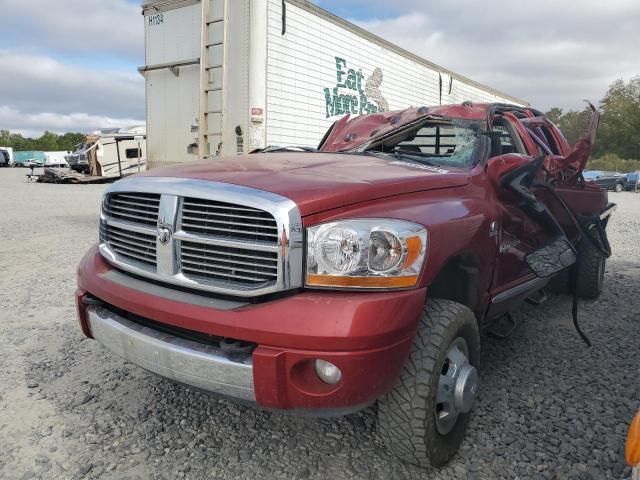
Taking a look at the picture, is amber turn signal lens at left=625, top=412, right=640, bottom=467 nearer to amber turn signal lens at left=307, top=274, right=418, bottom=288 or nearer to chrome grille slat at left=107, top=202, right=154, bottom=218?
amber turn signal lens at left=307, top=274, right=418, bottom=288

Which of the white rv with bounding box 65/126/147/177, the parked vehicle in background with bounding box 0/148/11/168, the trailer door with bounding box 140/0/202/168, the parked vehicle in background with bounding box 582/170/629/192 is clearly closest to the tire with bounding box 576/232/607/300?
the trailer door with bounding box 140/0/202/168

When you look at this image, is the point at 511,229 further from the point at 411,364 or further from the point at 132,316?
the point at 132,316

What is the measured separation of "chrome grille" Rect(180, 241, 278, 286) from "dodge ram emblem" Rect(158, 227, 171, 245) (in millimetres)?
74

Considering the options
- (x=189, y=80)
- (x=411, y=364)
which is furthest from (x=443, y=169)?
(x=189, y=80)

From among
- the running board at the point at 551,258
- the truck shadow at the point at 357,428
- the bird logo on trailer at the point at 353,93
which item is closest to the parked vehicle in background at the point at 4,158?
the bird logo on trailer at the point at 353,93

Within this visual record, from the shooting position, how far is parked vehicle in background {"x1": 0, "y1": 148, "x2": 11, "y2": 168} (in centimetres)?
5181

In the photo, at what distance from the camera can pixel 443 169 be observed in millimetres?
2750

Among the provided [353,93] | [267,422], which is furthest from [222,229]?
[353,93]

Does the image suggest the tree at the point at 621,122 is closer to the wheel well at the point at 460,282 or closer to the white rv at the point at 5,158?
the wheel well at the point at 460,282

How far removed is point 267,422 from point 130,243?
3.80 ft

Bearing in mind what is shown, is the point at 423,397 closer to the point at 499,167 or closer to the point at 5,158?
the point at 499,167

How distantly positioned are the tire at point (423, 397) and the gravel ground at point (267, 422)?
18 centimetres

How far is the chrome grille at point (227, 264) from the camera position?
196 cm

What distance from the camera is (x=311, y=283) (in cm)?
193
